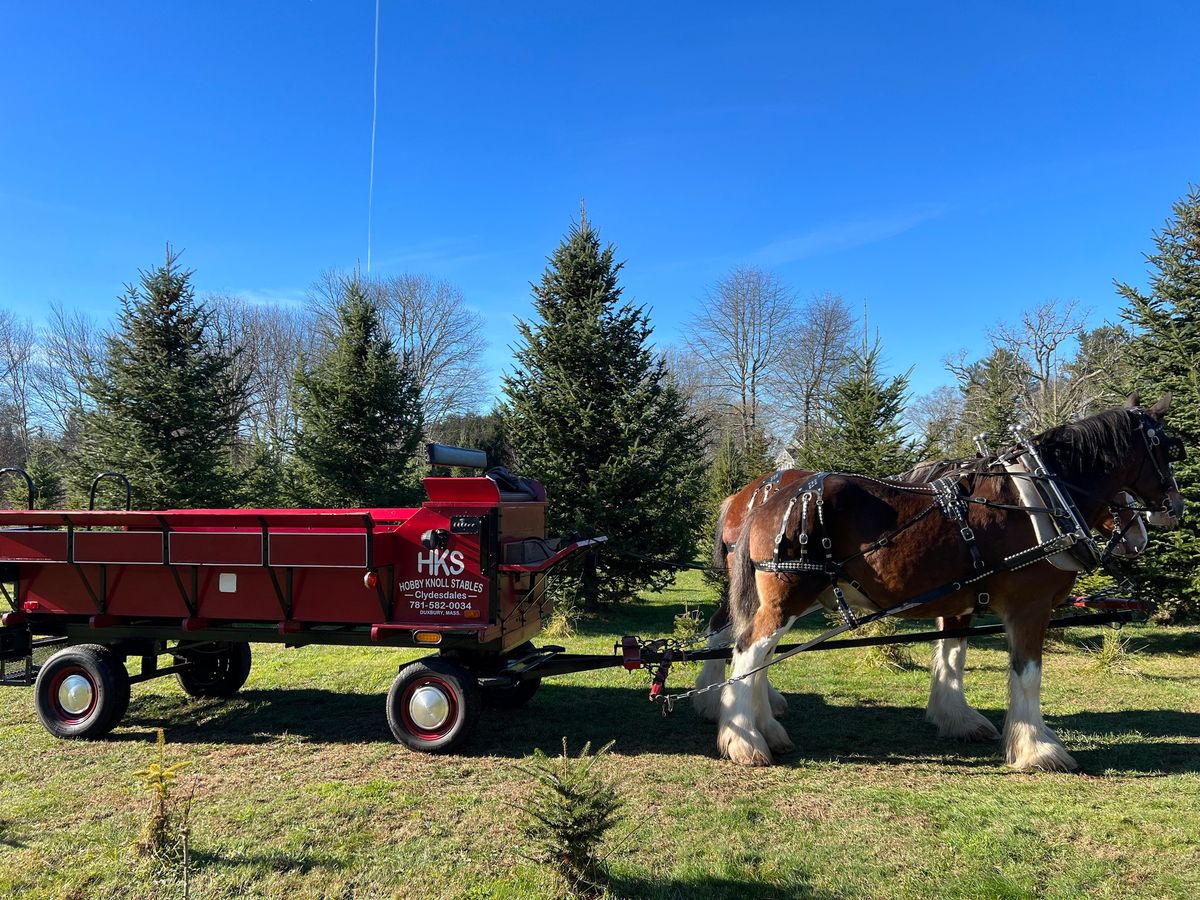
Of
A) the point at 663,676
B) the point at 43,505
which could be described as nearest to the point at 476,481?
the point at 663,676

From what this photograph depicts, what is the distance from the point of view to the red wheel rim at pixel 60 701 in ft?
17.5

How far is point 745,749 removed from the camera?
4793 millimetres

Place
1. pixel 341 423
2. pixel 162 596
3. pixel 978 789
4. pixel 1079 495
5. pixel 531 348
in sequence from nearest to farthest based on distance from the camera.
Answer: pixel 978 789, pixel 1079 495, pixel 162 596, pixel 531 348, pixel 341 423

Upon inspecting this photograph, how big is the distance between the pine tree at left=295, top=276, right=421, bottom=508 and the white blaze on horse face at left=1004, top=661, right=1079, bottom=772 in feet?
36.4

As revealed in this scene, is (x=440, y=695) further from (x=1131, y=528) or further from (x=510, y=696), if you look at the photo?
(x=1131, y=528)

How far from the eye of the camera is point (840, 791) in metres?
4.30

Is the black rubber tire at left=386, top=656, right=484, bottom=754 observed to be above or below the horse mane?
below

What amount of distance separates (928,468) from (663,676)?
2.69 m

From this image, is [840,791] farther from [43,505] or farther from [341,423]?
[43,505]

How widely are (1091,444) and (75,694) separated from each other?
782 cm

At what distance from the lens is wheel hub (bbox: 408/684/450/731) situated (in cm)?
491

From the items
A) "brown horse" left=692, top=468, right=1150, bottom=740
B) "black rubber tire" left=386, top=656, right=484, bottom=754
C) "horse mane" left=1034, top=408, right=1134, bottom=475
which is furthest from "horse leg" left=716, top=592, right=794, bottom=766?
"horse mane" left=1034, top=408, right=1134, bottom=475

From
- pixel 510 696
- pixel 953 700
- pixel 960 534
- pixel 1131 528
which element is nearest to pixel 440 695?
pixel 510 696

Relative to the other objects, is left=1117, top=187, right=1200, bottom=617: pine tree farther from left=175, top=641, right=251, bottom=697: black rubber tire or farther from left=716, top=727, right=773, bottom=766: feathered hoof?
left=175, top=641, right=251, bottom=697: black rubber tire
